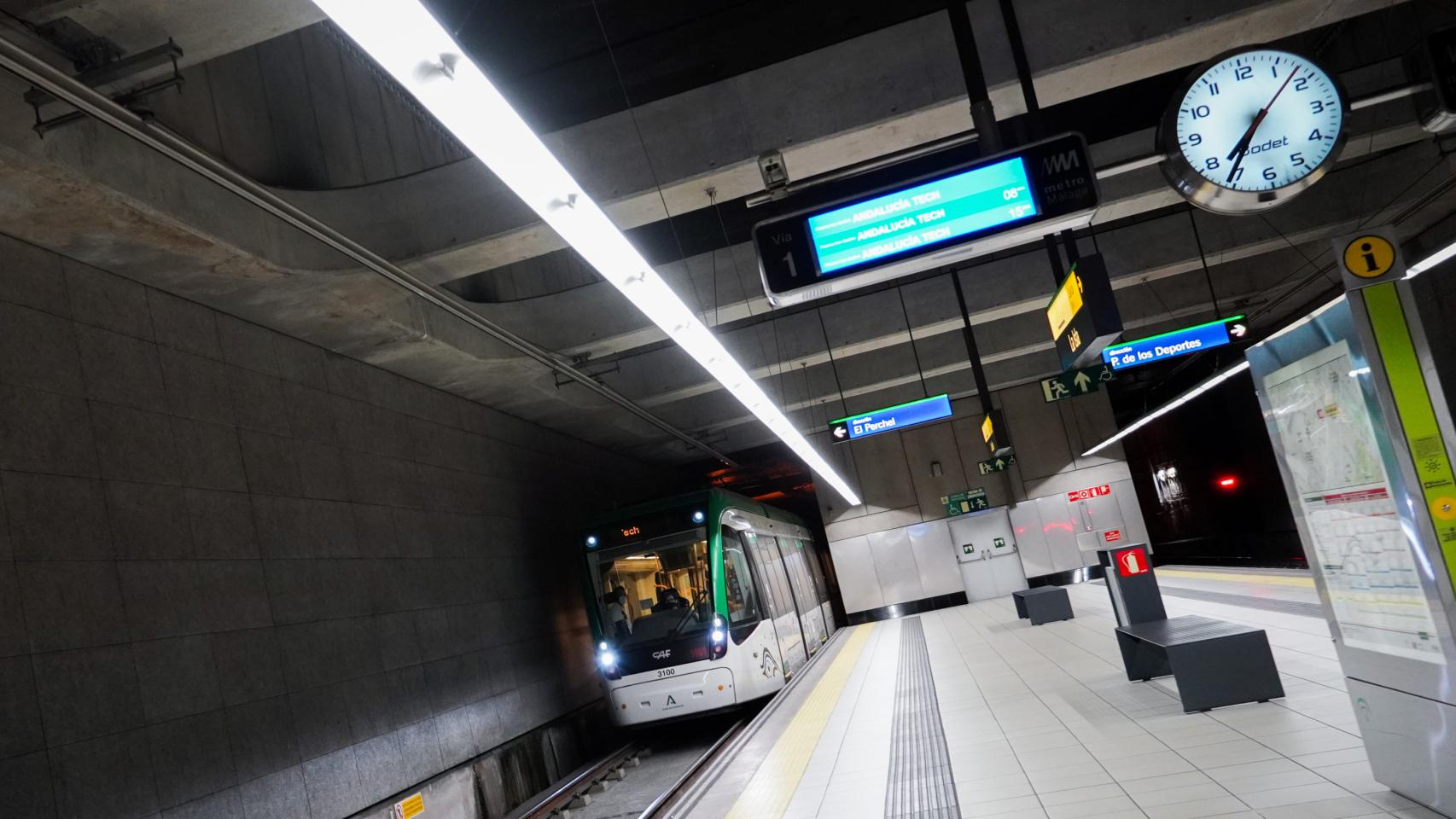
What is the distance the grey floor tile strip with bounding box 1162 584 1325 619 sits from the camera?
30.1 feet

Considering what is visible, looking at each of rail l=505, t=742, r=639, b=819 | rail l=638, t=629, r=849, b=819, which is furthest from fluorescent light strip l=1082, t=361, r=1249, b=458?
rail l=505, t=742, r=639, b=819

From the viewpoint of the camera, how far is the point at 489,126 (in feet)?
9.87

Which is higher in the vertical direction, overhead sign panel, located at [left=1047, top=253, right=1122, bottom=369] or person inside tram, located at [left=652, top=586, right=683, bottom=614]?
overhead sign panel, located at [left=1047, top=253, right=1122, bottom=369]

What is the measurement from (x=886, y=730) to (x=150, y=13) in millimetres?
6586

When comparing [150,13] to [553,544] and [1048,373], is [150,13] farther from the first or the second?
[1048,373]

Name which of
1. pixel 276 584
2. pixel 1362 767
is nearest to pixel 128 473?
pixel 276 584

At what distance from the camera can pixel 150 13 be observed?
4441 millimetres

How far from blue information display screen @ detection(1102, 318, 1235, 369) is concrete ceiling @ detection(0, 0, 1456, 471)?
1509mm

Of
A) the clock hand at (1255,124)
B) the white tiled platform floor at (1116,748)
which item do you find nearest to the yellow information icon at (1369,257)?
the clock hand at (1255,124)

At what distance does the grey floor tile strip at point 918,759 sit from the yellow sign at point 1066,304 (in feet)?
9.04

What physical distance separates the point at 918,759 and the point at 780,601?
21.2 ft

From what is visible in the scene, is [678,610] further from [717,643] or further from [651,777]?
[651,777]

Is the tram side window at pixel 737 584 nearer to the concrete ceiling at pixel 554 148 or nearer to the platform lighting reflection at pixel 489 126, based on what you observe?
the concrete ceiling at pixel 554 148

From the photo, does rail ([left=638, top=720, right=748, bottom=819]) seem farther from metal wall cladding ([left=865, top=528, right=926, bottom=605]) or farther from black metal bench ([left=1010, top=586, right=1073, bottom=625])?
metal wall cladding ([left=865, top=528, right=926, bottom=605])
